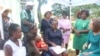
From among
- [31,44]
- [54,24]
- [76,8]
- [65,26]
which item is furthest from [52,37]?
[76,8]

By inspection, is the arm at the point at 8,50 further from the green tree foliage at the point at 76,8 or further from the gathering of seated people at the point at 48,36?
the green tree foliage at the point at 76,8

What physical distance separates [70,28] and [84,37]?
59 centimetres

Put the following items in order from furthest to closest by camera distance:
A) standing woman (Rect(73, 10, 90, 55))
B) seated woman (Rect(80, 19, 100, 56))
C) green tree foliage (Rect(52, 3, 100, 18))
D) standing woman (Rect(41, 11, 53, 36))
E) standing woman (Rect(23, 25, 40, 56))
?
green tree foliage (Rect(52, 3, 100, 18)), standing woman (Rect(73, 10, 90, 55)), standing woman (Rect(41, 11, 53, 36)), standing woman (Rect(23, 25, 40, 56)), seated woman (Rect(80, 19, 100, 56))

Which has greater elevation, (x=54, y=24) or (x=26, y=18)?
(x=26, y=18)

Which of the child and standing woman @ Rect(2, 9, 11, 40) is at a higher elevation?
standing woman @ Rect(2, 9, 11, 40)

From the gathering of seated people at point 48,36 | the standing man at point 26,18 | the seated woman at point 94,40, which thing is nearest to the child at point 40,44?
the gathering of seated people at point 48,36

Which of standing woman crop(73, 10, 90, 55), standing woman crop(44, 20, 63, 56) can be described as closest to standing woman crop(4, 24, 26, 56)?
standing woman crop(44, 20, 63, 56)

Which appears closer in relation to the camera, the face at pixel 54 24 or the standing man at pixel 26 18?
the face at pixel 54 24

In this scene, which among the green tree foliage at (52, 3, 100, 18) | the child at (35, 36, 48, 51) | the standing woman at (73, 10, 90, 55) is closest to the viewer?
the child at (35, 36, 48, 51)

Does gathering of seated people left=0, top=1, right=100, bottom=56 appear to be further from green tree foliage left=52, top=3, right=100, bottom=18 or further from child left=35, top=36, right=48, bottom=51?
green tree foliage left=52, top=3, right=100, bottom=18

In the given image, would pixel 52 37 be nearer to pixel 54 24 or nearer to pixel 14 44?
pixel 54 24

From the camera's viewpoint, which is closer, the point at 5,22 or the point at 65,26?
the point at 5,22

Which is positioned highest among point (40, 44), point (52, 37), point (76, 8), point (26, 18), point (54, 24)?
point (76, 8)

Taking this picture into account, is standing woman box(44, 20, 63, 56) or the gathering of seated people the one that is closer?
the gathering of seated people
